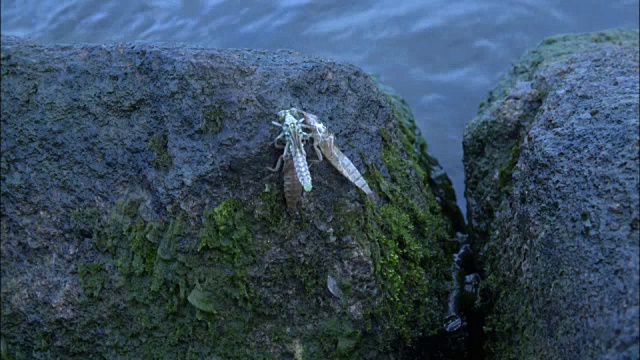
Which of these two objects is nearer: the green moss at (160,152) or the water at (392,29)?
the green moss at (160,152)

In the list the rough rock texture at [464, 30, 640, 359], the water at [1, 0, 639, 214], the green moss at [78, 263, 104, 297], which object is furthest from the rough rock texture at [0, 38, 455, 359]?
the water at [1, 0, 639, 214]

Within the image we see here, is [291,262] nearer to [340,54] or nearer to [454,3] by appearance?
[340,54]

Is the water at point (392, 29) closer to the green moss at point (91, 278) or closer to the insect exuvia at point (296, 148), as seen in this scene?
the insect exuvia at point (296, 148)

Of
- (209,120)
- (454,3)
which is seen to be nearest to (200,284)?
(209,120)

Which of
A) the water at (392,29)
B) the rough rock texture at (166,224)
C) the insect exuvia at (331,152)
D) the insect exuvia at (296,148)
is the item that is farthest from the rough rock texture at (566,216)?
the water at (392,29)

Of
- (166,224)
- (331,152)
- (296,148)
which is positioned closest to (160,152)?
(166,224)

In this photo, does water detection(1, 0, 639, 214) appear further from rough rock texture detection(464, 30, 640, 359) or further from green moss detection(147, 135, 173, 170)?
green moss detection(147, 135, 173, 170)

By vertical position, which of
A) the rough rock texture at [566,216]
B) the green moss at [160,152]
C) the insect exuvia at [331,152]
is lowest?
the rough rock texture at [566,216]
